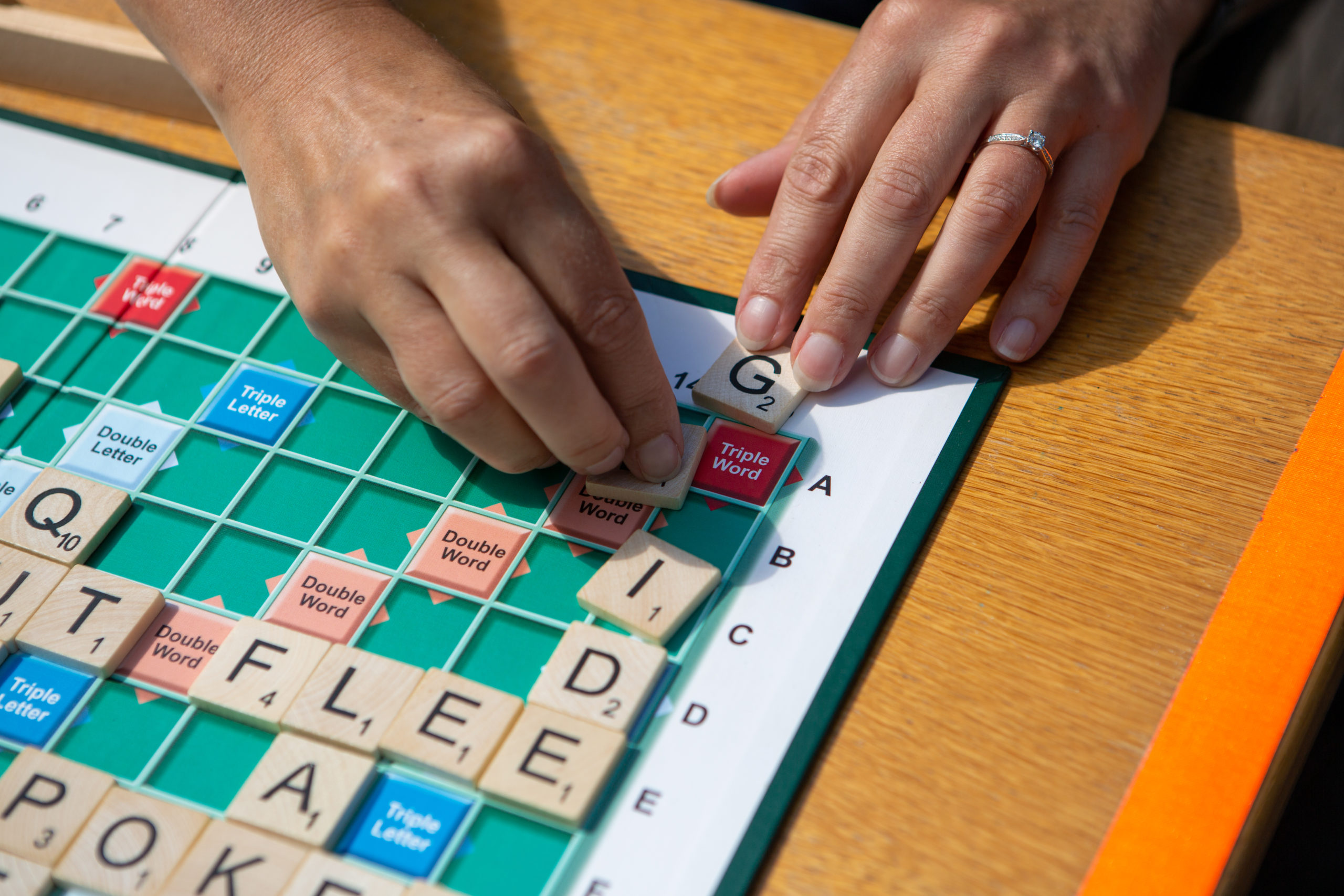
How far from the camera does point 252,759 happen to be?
0.67 metres

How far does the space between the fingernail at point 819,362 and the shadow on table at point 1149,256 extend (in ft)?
0.47

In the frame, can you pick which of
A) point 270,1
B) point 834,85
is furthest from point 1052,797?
point 270,1

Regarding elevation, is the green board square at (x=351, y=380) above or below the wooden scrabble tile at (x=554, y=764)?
above

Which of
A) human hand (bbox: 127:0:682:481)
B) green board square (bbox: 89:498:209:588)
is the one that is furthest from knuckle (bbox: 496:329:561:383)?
green board square (bbox: 89:498:209:588)

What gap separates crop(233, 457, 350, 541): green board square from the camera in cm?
79

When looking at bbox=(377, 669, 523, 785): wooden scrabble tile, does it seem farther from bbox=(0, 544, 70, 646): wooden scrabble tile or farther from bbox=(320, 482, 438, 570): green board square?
bbox=(0, 544, 70, 646): wooden scrabble tile

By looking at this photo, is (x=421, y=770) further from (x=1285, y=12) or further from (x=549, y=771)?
(x=1285, y=12)

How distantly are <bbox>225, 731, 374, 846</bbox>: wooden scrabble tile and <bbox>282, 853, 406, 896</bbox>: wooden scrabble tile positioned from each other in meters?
0.02

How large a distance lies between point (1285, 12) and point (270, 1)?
1.34 metres

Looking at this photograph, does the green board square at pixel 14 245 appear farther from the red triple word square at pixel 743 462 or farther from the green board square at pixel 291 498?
the red triple word square at pixel 743 462

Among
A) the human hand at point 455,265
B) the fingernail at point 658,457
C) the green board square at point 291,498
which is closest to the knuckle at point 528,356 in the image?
the human hand at point 455,265

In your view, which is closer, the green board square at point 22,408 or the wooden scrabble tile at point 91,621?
the wooden scrabble tile at point 91,621

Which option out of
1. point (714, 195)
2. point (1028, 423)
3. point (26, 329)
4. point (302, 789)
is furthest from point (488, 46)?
point (302, 789)

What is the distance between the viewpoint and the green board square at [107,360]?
890mm
